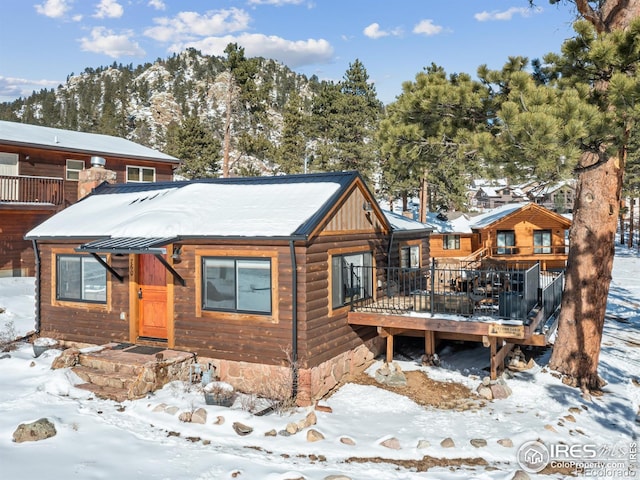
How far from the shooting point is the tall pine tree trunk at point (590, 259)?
10570 mm

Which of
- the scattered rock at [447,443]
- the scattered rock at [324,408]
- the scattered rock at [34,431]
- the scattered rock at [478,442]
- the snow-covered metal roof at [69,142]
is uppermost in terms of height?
the snow-covered metal roof at [69,142]

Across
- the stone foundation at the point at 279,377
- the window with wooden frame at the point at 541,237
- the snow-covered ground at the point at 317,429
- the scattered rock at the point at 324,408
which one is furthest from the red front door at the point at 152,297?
the window with wooden frame at the point at 541,237

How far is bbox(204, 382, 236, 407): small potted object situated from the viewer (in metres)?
8.96

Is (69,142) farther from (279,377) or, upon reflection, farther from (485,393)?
(485,393)

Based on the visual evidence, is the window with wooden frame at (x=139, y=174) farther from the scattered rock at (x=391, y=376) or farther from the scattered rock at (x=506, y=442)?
the scattered rock at (x=506, y=442)

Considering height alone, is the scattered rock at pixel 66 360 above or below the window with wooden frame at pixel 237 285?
below

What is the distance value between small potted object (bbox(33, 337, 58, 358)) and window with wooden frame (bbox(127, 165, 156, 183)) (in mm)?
15700

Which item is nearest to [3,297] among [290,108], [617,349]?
[617,349]

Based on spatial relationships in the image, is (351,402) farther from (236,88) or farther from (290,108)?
(290,108)

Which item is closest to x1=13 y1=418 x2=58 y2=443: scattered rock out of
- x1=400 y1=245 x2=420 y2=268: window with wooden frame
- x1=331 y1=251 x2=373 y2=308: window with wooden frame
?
x1=331 y1=251 x2=373 y2=308: window with wooden frame

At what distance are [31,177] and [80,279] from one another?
11143mm

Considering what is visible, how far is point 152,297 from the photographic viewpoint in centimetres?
1158

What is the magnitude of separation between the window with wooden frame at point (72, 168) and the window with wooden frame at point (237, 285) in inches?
661

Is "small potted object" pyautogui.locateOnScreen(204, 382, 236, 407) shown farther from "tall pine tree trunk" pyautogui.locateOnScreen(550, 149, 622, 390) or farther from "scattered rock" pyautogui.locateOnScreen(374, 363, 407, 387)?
"tall pine tree trunk" pyautogui.locateOnScreen(550, 149, 622, 390)
